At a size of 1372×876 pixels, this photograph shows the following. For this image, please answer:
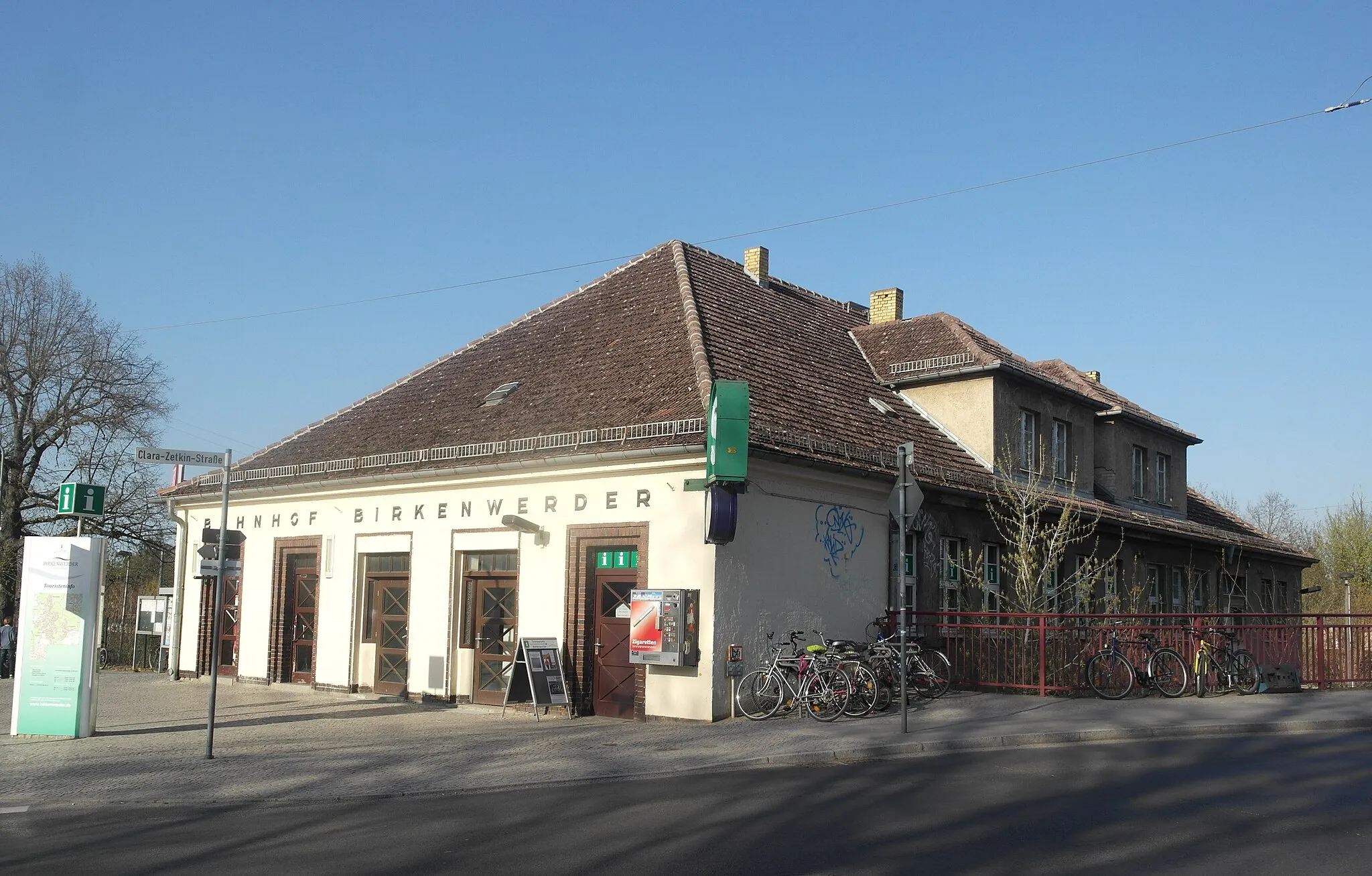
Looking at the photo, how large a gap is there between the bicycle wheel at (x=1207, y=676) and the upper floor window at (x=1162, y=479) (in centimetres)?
1137

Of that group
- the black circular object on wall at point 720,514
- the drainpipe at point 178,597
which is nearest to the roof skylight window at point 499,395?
the black circular object on wall at point 720,514

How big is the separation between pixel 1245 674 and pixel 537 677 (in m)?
11.5

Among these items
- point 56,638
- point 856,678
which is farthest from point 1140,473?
point 56,638

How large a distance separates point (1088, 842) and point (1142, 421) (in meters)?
22.4

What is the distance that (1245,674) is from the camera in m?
19.4

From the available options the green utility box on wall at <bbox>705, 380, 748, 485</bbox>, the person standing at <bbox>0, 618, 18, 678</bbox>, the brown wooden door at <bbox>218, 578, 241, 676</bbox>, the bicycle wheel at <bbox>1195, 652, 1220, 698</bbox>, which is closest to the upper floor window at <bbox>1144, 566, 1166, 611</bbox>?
the bicycle wheel at <bbox>1195, 652, 1220, 698</bbox>

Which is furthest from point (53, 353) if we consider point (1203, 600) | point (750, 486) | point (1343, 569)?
point (1343, 569)

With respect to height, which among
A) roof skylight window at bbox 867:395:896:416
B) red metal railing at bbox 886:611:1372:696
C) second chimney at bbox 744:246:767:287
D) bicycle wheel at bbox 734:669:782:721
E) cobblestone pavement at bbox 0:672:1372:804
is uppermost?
second chimney at bbox 744:246:767:287

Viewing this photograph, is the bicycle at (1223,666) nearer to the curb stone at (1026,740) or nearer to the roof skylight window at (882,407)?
the curb stone at (1026,740)

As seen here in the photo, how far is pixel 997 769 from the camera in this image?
11.9 m

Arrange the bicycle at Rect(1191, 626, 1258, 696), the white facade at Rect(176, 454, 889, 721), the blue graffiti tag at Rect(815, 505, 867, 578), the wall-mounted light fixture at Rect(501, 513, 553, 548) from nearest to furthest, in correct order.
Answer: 1. the white facade at Rect(176, 454, 889, 721)
2. the blue graffiti tag at Rect(815, 505, 867, 578)
3. the wall-mounted light fixture at Rect(501, 513, 553, 548)
4. the bicycle at Rect(1191, 626, 1258, 696)

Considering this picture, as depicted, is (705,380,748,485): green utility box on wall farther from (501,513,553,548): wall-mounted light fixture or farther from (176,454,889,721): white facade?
(501,513,553,548): wall-mounted light fixture

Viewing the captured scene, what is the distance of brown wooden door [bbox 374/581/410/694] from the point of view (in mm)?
20922

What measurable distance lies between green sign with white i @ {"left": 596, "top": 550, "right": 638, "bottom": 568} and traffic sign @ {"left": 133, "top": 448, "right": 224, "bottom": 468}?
585 cm
